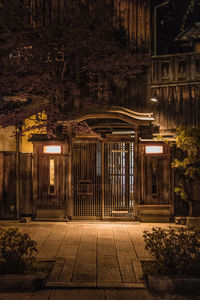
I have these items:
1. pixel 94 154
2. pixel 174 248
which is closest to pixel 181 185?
pixel 94 154

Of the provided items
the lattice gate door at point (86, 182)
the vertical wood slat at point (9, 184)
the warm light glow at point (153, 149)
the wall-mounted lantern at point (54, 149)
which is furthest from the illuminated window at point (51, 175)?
the warm light glow at point (153, 149)

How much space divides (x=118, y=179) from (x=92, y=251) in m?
4.14

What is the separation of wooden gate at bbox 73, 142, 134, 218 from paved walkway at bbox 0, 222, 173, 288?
672 millimetres

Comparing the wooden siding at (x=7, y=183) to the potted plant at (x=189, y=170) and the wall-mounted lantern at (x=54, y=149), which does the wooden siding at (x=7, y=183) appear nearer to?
the wall-mounted lantern at (x=54, y=149)

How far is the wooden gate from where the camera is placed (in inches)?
450

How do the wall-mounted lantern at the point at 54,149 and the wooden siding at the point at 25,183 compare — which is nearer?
the wall-mounted lantern at the point at 54,149

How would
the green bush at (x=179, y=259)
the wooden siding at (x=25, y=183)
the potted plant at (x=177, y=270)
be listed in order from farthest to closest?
the wooden siding at (x=25, y=183)
the green bush at (x=179, y=259)
the potted plant at (x=177, y=270)

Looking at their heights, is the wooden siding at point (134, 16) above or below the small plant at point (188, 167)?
above

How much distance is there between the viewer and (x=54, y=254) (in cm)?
766

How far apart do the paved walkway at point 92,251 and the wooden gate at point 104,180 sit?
672 mm

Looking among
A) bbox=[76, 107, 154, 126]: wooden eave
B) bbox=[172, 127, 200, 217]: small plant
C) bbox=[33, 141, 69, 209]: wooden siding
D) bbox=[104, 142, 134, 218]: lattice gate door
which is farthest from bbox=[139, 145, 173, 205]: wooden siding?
bbox=[33, 141, 69, 209]: wooden siding

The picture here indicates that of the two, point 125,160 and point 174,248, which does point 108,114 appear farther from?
point 174,248

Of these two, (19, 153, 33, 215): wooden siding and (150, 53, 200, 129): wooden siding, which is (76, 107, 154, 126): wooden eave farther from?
(19, 153, 33, 215): wooden siding

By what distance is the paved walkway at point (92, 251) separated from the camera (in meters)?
6.16
